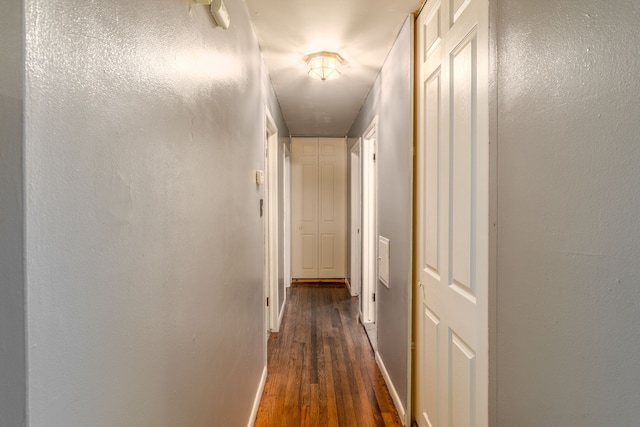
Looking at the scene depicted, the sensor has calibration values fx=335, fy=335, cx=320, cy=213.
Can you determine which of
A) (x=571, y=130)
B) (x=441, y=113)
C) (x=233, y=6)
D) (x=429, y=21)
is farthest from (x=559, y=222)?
(x=233, y=6)

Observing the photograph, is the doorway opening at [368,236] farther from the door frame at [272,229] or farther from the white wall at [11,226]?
the white wall at [11,226]

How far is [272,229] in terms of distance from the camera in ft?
10.7

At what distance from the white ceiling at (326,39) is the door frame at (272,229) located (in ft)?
1.80

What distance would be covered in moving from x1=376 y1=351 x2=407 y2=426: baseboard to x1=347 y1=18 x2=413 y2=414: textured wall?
4cm

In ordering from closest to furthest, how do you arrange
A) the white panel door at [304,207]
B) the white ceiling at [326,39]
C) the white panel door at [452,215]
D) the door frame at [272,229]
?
1. the white panel door at [452,215]
2. the white ceiling at [326,39]
3. the door frame at [272,229]
4. the white panel door at [304,207]

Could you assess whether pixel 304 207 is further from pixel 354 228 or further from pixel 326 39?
pixel 326 39

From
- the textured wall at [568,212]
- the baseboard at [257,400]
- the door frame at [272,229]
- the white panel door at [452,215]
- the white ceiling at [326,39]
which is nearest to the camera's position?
the textured wall at [568,212]

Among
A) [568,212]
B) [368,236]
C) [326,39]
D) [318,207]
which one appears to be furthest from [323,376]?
[318,207]

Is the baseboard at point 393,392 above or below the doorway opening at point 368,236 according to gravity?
below

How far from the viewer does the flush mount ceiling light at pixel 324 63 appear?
2.35 meters

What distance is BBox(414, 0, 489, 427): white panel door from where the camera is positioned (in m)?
1.18

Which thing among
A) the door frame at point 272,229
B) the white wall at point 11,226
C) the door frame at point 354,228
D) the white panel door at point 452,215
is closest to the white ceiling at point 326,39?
the white panel door at point 452,215

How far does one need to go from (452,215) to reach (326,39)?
144 centimetres

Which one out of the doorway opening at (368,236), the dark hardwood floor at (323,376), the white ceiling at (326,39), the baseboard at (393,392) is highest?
the white ceiling at (326,39)
